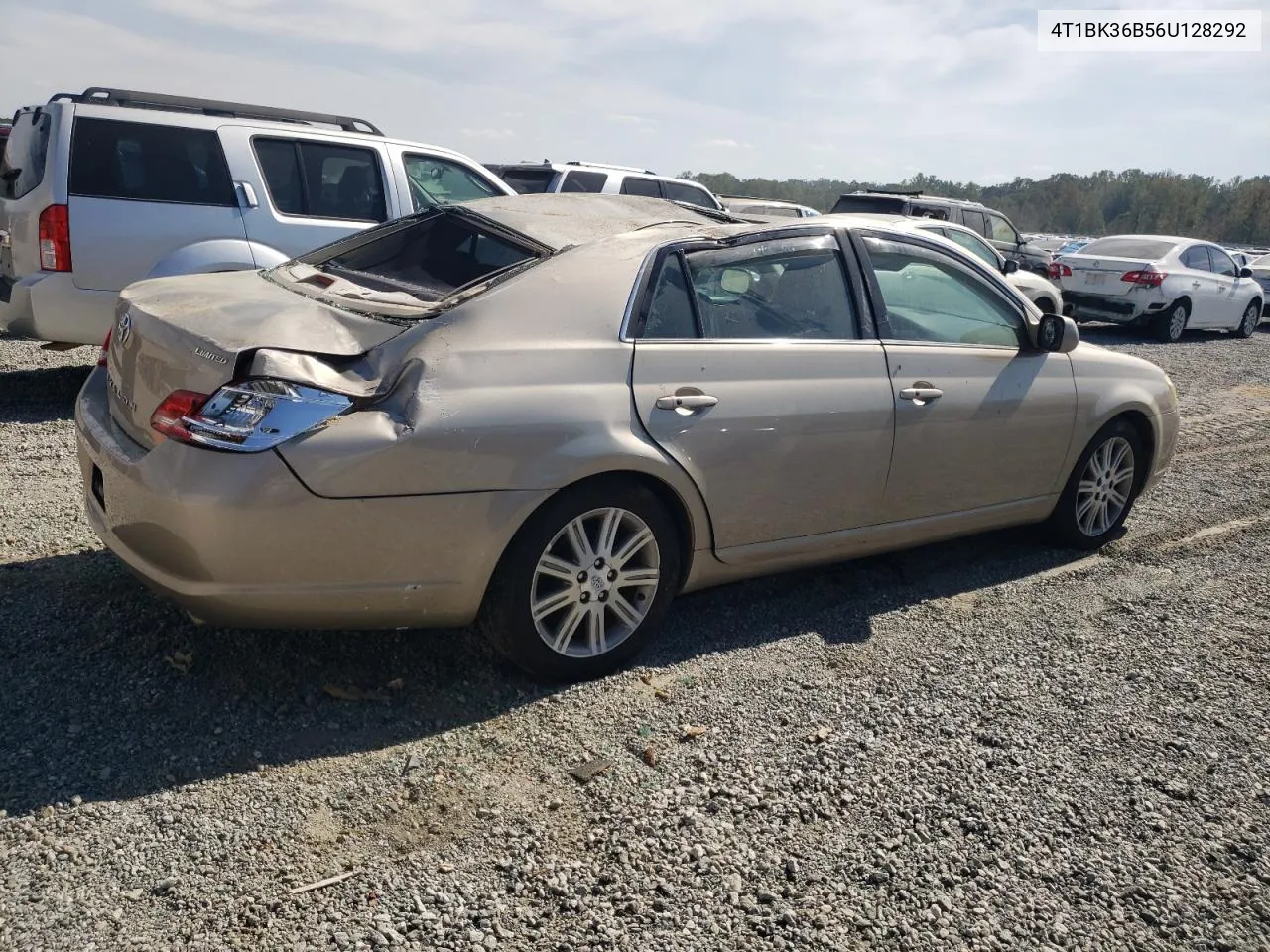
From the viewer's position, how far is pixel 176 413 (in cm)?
330

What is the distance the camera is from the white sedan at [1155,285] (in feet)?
51.3

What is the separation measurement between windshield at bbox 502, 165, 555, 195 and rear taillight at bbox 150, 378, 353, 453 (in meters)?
10.7

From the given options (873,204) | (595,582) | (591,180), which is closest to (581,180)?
(591,180)

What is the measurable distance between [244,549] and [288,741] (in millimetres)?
Result: 621

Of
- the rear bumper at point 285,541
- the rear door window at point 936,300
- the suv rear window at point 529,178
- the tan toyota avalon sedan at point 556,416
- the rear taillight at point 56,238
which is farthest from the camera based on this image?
the suv rear window at point 529,178

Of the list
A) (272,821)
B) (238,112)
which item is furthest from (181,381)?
(238,112)

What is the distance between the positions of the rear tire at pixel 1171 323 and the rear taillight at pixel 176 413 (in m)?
15.6

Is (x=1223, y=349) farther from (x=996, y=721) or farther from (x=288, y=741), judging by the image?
(x=288, y=741)

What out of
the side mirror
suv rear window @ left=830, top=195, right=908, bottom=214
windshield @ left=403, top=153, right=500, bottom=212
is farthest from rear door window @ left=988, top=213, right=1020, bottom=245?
the side mirror

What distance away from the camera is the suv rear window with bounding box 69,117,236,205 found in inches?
272

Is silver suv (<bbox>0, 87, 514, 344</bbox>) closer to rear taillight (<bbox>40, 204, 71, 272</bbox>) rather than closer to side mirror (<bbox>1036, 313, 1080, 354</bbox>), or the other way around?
rear taillight (<bbox>40, 204, 71, 272</bbox>)

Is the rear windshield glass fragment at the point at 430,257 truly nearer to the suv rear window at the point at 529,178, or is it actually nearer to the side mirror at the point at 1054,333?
the side mirror at the point at 1054,333

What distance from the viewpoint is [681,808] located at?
3.11 metres

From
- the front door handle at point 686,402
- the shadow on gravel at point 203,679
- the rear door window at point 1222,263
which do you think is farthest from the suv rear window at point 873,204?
the front door handle at point 686,402
